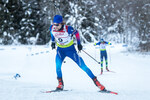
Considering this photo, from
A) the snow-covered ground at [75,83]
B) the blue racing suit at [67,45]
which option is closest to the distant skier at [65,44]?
the blue racing suit at [67,45]

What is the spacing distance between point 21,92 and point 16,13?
31754 mm

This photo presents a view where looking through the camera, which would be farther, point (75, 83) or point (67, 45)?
point (75, 83)

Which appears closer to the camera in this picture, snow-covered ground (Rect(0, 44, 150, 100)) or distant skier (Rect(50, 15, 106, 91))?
snow-covered ground (Rect(0, 44, 150, 100))

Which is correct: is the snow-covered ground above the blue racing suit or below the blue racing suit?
below

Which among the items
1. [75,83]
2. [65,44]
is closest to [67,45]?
[65,44]

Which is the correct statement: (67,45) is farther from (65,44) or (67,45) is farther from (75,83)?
(75,83)

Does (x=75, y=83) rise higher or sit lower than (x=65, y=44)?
lower

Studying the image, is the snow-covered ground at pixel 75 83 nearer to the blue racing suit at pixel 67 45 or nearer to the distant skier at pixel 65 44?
the distant skier at pixel 65 44

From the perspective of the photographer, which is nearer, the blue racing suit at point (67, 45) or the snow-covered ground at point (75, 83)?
the snow-covered ground at point (75, 83)

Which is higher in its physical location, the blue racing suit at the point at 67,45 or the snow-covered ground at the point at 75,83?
the blue racing suit at the point at 67,45

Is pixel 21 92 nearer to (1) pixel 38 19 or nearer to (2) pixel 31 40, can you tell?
(2) pixel 31 40

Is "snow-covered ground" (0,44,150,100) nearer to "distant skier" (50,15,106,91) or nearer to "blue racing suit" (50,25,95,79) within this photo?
"distant skier" (50,15,106,91)

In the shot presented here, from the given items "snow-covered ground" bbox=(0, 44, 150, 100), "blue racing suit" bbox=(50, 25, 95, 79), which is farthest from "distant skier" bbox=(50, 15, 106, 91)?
"snow-covered ground" bbox=(0, 44, 150, 100)

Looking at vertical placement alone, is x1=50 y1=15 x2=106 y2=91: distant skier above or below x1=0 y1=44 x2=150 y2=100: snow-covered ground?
above
